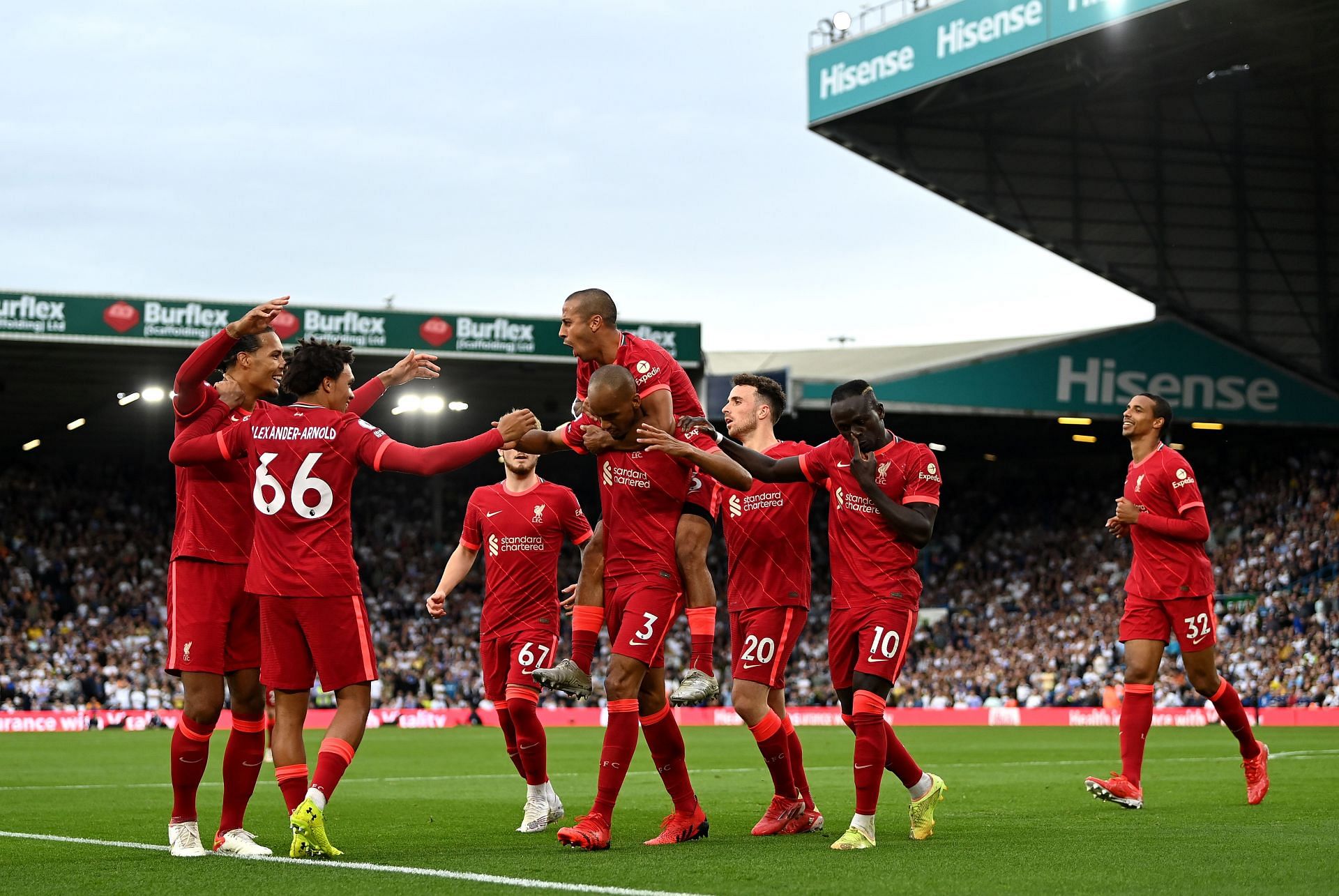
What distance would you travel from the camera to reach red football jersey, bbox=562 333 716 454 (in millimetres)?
8383

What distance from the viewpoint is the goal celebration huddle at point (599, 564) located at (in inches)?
313

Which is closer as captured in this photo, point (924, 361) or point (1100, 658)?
point (1100, 658)

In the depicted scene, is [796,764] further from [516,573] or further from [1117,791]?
[516,573]

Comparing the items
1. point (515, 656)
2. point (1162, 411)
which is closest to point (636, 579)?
point (515, 656)

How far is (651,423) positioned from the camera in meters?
8.35

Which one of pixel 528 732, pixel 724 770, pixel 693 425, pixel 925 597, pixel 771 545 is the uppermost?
pixel 693 425

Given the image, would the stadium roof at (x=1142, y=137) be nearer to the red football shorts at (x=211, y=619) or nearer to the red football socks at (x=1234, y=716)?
the red football socks at (x=1234, y=716)

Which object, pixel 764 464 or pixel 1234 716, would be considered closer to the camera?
pixel 764 464

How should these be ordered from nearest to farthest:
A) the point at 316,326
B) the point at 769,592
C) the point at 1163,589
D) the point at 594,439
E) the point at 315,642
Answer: the point at 315,642
the point at 594,439
the point at 769,592
the point at 1163,589
the point at 316,326

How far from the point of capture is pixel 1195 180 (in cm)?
3784

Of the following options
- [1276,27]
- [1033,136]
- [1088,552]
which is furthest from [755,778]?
[1088,552]

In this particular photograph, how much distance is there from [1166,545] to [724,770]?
7.34 m

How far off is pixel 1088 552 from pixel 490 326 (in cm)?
1843

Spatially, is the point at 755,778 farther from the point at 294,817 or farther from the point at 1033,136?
the point at 1033,136
